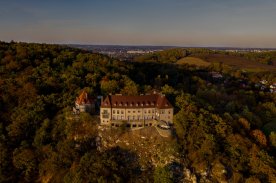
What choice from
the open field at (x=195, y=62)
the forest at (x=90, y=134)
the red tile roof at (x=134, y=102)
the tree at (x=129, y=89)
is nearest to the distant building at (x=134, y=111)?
the red tile roof at (x=134, y=102)

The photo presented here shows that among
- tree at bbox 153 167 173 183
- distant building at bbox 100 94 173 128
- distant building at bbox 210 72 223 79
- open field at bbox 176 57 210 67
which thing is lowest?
tree at bbox 153 167 173 183

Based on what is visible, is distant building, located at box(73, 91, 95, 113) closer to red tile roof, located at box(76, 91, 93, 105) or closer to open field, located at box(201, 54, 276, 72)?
red tile roof, located at box(76, 91, 93, 105)

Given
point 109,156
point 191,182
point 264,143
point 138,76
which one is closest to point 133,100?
point 109,156


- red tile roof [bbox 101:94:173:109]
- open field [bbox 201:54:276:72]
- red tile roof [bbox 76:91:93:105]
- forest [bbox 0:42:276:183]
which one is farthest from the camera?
open field [bbox 201:54:276:72]

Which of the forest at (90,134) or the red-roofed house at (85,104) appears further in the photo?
the red-roofed house at (85,104)

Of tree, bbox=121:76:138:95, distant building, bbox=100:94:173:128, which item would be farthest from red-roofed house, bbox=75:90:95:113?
tree, bbox=121:76:138:95

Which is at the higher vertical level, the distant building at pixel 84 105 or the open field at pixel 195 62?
the distant building at pixel 84 105

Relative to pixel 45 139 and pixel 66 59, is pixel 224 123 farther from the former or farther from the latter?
pixel 66 59

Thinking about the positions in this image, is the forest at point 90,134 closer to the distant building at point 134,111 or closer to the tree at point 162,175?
the tree at point 162,175

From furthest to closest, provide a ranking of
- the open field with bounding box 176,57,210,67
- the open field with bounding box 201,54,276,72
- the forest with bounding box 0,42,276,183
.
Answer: the open field with bounding box 176,57,210,67 → the open field with bounding box 201,54,276,72 → the forest with bounding box 0,42,276,183
